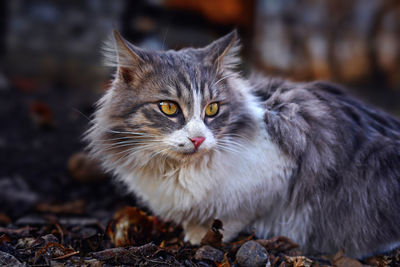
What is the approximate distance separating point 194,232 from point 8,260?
3.87 feet

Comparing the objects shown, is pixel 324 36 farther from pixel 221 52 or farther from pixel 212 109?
pixel 212 109

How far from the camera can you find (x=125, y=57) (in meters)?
2.30

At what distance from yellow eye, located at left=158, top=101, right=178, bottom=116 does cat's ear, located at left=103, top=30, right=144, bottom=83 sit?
12.0 inches

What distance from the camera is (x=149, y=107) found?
7.34ft

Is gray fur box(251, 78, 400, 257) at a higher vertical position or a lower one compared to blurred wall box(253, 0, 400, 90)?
lower

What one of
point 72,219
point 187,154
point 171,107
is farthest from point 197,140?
point 72,219

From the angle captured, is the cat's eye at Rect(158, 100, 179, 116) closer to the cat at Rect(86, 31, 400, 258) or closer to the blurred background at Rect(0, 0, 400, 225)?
the cat at Rect(86, 31, 400, 258)

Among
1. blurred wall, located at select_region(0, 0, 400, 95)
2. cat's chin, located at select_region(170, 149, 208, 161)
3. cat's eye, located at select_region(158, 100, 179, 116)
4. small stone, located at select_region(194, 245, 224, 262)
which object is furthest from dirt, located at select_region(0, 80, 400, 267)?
blurred wall, located at select_region(0, 0, 400, 95)

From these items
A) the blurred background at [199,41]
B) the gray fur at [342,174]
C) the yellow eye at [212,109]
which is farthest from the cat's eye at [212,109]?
the blurred background at [199,41]

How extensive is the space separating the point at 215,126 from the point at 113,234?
1.07 metres

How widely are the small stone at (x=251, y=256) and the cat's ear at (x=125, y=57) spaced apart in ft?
4.29

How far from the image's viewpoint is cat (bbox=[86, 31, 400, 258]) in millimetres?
2287

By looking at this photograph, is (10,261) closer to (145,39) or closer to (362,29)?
(145,39)

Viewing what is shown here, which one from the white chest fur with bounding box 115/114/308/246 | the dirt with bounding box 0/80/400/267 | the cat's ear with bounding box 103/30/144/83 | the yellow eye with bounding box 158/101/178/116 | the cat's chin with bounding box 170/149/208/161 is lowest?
the dirt with bounding box 0/80/400/267
